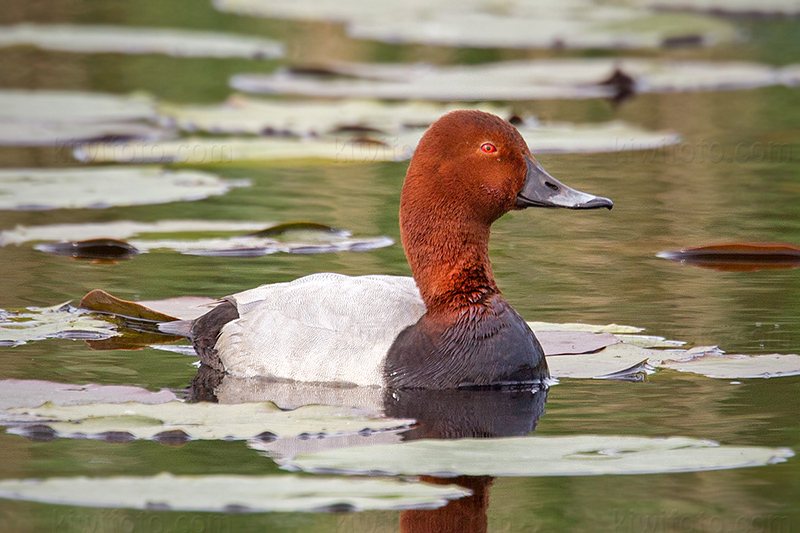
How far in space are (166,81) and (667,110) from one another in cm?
557

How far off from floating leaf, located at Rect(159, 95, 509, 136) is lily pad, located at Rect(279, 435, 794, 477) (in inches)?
269

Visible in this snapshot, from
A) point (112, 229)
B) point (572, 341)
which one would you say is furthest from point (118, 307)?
point (572, 341)

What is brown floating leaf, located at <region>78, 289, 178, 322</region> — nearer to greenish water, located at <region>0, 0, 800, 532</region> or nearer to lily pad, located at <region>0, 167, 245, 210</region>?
greenish water, located at <region>0, 0, 800, 532</region>

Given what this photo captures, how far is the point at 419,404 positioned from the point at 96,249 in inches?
125

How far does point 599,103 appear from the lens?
13852mm

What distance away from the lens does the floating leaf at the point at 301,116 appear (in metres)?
11.5

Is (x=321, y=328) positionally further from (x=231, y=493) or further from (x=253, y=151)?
(x=253, y=151)

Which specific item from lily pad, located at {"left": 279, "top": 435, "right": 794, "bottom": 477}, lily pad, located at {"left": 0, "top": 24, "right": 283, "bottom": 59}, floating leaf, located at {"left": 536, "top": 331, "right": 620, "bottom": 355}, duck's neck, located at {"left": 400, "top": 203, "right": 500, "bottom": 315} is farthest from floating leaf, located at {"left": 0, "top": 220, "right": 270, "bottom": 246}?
lily pad, located at {"left": 0, "top": 24, "right": 283, "bottom": 59}

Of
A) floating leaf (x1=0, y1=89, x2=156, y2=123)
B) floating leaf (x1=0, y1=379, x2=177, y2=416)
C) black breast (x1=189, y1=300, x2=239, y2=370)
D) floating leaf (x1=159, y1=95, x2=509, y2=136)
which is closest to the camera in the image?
floating leaf (x1=0, y1=379, x2=177, y2=416)

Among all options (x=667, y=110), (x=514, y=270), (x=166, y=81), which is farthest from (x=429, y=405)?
(x=166, y=81)

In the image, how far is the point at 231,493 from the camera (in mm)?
4141

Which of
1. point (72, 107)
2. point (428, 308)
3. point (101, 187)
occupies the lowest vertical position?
point (428, 308)

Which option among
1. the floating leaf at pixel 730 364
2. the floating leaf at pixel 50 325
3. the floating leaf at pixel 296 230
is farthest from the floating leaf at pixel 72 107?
the floating leaf at pixel 730 364

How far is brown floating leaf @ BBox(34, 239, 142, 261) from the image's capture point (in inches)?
316
